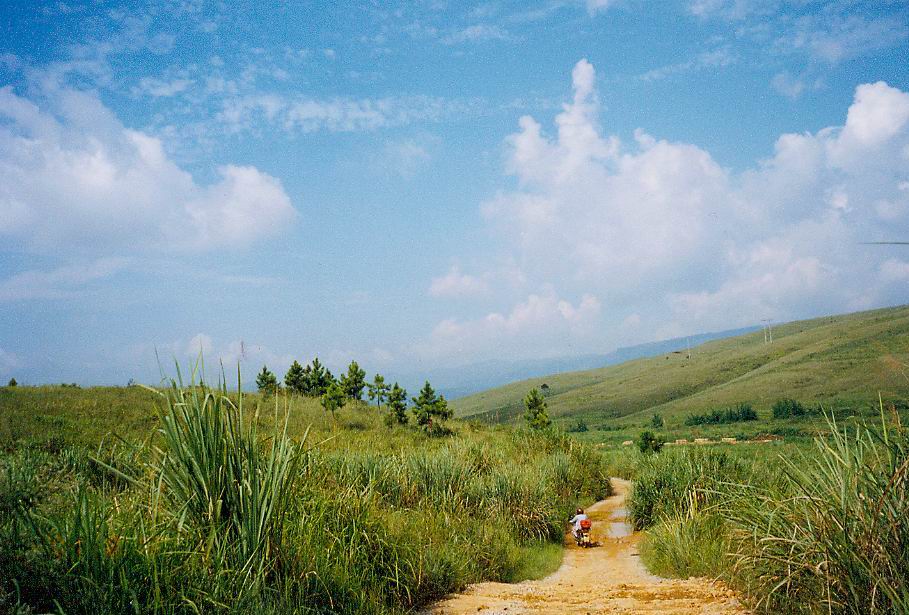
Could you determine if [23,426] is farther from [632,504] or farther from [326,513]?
[632,504]

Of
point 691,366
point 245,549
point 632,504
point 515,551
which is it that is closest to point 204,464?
point 245,549

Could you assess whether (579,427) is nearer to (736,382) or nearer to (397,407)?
(736,382)

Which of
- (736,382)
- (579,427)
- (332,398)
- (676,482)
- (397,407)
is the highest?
(332,398)

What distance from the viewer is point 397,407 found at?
32.4 m

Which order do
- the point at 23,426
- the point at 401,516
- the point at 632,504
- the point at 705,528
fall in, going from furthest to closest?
the point at 23,426
the point at 632,504
the point at 705,528
the point at 401,516

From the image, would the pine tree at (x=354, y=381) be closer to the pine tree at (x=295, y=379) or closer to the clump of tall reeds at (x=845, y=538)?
the pine tree at (x=295, y=379)

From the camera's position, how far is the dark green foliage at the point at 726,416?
8156cm

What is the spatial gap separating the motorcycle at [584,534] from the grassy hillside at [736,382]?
48.3 m

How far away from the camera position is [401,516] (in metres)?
7.98

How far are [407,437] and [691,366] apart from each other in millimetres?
133178

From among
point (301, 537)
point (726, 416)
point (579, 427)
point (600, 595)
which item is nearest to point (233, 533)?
point (301, 537)

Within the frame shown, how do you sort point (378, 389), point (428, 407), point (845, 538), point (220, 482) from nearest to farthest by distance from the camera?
point (845, 538)
point (220, 482)
point (428, 407)
point (378, 389)

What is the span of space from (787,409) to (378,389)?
67151mm

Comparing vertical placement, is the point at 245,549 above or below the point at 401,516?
above
